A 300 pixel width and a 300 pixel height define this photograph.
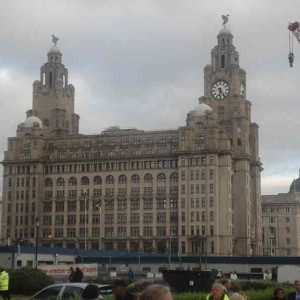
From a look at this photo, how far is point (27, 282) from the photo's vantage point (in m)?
49.9

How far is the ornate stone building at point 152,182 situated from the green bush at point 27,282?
96316 mm

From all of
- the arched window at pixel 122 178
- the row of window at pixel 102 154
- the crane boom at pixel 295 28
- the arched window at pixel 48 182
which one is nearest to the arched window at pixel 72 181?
the arched window at pixel 48 182

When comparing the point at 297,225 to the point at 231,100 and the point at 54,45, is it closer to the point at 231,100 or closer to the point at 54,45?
the point at 231,100

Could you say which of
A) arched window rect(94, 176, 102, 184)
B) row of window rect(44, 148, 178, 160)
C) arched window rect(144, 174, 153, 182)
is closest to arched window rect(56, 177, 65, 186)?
row of window rect(44, 148, 178, 160)

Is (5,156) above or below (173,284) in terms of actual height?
above

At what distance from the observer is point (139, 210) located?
155 m

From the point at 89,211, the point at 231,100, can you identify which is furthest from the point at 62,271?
the point at 231,100

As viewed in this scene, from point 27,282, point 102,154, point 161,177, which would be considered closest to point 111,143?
point 102,154

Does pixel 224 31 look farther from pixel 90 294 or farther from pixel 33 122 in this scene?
pixel 90 294

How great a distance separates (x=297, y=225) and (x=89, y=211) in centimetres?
6835

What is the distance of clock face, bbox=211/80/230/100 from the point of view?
164625 mm

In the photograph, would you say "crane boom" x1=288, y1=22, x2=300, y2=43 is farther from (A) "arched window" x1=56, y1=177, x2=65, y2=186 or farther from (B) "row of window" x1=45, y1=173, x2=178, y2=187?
(A) "arched window" x1=56, y1=177, x2=65, y2=186

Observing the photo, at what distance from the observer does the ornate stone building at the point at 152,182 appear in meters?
149

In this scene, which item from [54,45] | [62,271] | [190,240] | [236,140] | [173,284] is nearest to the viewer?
[173,284]
